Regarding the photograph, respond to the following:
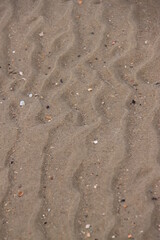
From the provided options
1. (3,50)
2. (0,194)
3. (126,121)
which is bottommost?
(126,121)

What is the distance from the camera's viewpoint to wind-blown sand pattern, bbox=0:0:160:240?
2814 mm

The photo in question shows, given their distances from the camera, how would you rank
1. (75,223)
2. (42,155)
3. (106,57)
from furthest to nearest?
(106,57)
(42,155)
(75,223)

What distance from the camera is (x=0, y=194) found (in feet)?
9.66

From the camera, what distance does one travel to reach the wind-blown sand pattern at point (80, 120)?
281 cm

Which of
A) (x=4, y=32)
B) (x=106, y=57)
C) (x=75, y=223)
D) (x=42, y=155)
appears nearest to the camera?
(x=75, y=223)

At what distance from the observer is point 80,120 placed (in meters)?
3.17

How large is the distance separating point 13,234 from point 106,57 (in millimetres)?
1434

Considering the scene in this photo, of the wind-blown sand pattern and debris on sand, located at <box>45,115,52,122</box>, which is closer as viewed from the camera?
the wind-blown sand pattern

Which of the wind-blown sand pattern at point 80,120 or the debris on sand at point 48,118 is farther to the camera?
the debris on sand at point 48,118

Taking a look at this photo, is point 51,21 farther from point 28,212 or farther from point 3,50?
point 28,212

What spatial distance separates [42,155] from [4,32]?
A: 1171 mm

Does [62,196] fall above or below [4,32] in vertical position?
below

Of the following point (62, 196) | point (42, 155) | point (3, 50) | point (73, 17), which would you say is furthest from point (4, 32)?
point (62, 196)

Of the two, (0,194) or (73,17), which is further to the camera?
(73,17)
